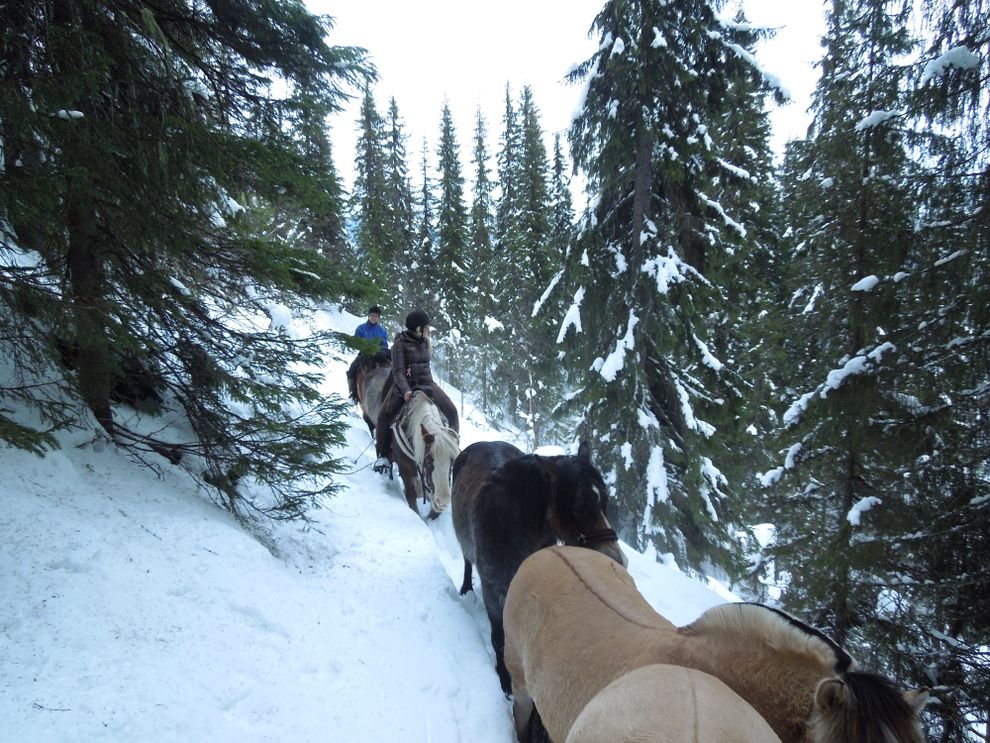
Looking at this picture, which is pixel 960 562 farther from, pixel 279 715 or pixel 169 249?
pixel 169 249

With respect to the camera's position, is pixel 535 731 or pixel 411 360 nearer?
pixel 535 731

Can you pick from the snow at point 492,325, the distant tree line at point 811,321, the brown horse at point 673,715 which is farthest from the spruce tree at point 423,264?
the brown horse at point 673,715

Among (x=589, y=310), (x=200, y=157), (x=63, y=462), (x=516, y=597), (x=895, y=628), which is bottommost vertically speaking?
(x=895, y=628)

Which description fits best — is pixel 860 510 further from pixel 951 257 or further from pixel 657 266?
pixel 657 266

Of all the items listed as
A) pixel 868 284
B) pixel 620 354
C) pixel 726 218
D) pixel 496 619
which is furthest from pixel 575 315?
pixel 496 619

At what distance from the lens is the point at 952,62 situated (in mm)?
3572

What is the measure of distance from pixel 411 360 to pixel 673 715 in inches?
272

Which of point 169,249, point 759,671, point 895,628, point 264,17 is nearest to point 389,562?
point 169,249

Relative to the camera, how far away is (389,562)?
16.2 feet

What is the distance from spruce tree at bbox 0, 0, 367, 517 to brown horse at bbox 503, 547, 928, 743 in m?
2.57

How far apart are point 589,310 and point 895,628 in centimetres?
697

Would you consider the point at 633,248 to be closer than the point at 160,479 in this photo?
No

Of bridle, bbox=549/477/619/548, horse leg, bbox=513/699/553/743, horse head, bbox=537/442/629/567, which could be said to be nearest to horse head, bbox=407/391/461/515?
horse head, bbox=537/442/629/567

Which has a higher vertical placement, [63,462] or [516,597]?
[63,462]
